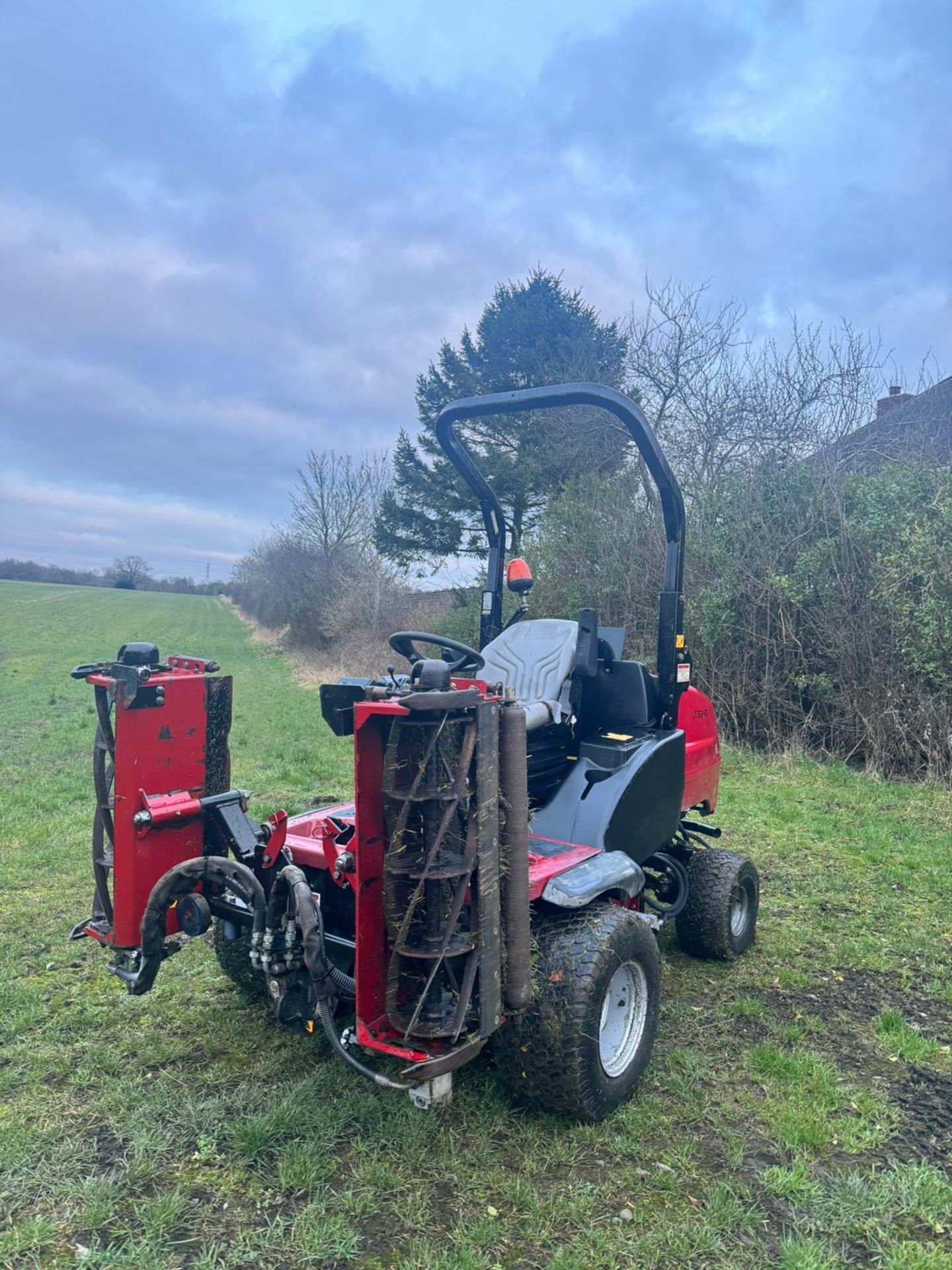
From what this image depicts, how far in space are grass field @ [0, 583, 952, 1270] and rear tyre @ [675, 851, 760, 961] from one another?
0.13 metres

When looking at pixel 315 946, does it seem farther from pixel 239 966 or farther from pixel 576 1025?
pixel 239 966

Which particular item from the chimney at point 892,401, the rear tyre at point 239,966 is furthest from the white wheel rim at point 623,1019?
the chimney at point 892,401

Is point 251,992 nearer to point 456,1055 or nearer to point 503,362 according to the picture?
point 456,1055

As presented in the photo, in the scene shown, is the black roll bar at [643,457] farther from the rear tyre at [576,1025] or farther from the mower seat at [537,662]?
the rear tyre at [576,1025]

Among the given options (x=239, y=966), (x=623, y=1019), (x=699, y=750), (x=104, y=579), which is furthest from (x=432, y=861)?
(x=104, y=579)

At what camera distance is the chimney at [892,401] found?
33.2ft

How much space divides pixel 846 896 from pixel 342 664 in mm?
16993

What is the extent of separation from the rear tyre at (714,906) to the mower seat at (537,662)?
3.92 ft

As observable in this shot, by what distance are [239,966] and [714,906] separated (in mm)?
2266

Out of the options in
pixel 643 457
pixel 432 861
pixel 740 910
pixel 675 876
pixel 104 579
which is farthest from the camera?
pixel 104 579

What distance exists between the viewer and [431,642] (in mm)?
2842

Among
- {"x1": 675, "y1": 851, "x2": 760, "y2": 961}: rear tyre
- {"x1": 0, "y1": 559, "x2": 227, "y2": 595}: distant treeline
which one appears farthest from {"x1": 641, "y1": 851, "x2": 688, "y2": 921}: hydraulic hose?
{"x1": 0, "y1": 559, "x2": 227, "y2": 595}: distant treeline

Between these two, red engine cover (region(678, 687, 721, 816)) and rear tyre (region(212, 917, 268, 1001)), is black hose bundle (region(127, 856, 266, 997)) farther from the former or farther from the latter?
red engine cover (region(678, 687, 721, 816))

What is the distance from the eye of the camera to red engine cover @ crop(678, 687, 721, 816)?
4230 mm
